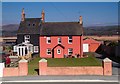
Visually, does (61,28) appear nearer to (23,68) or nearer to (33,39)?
(33,39)

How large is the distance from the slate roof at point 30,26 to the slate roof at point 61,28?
4.46 meters

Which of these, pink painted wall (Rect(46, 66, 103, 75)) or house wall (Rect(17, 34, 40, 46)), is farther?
house wall (Rect(17, 34, 40, 46))

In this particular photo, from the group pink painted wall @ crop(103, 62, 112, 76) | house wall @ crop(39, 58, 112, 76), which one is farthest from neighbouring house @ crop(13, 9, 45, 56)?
pink painted wall @ crop(103, 62, 112, 76)

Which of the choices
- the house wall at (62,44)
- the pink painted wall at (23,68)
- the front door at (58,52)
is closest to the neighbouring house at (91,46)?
the house wall at (62,44)

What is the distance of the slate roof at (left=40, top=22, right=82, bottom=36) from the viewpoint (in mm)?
49625

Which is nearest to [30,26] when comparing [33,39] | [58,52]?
[33,39]

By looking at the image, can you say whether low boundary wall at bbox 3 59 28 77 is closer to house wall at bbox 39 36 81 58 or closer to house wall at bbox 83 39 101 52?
house wall at bbox 39 36 81 58

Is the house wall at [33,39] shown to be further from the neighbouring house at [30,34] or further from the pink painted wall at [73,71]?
the pink painted wall at [73,71]

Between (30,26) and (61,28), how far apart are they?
332 inches

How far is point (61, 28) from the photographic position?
50781 millimetres

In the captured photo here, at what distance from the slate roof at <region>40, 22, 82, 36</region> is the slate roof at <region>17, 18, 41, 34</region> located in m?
4.46

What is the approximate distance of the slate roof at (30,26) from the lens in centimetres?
5547

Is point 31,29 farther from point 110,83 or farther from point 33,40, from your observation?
point 110,83

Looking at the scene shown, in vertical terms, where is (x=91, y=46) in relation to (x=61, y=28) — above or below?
below
